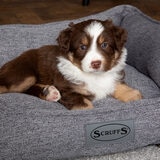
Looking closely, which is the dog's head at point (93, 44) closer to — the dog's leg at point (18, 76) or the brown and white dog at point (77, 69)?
the brown and white dog at point (77, 69)

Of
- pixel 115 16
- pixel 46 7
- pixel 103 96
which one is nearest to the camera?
pixel 103 96

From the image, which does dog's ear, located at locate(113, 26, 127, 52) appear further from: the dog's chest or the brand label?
the brand label

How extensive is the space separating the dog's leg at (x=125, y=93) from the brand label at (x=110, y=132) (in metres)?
0.29

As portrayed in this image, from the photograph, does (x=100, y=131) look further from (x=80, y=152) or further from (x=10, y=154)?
(x=10, y=154)

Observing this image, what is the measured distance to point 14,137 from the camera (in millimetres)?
Result: 1938

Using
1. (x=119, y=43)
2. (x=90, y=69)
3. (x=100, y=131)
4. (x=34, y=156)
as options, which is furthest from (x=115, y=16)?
(x=34, y=156)

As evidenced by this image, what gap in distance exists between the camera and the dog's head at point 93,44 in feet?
6.70

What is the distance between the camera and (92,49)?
2.05 metres

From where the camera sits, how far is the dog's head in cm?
204

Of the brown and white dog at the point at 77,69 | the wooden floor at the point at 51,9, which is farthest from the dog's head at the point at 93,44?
the wooden floor at the point at 51,9

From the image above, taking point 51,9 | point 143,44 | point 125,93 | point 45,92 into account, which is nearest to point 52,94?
point 45,92

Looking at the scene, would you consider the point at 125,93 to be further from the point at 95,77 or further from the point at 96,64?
the point at 96,64

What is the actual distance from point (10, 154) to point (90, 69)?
614 mm

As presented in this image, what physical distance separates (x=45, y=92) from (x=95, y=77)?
0.32 metres
